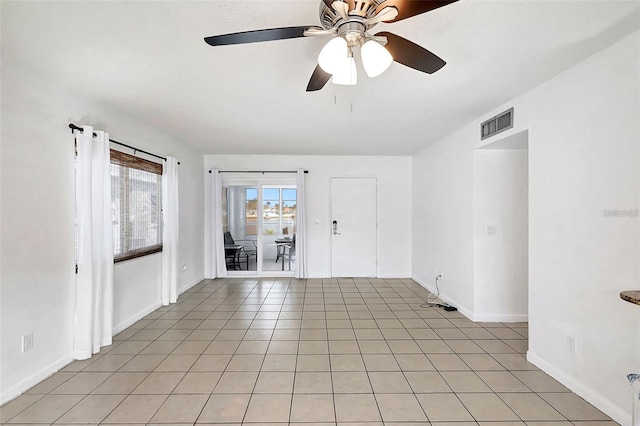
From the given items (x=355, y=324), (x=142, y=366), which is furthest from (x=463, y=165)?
(x=142, y=366)

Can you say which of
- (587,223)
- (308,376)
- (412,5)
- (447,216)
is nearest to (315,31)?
(412,5)

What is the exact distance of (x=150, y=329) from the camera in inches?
128

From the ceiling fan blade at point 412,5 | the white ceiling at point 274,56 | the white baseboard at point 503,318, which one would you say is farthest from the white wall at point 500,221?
the ceiling fan blade at point 412,5

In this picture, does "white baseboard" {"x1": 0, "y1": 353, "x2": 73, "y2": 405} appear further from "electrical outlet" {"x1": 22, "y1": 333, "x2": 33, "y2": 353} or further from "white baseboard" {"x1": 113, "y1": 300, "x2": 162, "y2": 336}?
"white baseboard" {"x1": 113, "y1": 300, "x2": 162, "y2": 336}

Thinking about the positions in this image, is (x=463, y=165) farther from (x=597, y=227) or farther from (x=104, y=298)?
(x=104, y=298)

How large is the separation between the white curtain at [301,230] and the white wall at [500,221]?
2.97m

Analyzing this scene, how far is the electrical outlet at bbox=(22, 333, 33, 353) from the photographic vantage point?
2.12 m

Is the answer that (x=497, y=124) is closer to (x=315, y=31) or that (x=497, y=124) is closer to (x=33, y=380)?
(x=315, y=31)

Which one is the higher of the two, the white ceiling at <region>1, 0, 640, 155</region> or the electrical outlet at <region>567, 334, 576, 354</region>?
the white ceiling at <region>1, 0, 640, 155</region>

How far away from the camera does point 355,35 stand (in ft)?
4.37

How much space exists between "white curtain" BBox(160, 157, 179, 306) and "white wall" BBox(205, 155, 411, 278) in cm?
238

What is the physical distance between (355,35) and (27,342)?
3.09m

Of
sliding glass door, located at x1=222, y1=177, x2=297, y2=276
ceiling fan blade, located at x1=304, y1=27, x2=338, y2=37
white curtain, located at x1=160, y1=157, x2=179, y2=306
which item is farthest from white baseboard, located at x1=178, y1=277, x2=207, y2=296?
ceiling fan blade, located at x1=304, y1=27, x2=338, y2=37

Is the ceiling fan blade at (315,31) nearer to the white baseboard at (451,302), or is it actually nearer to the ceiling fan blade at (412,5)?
the ceiling fan blade at (412,5)
